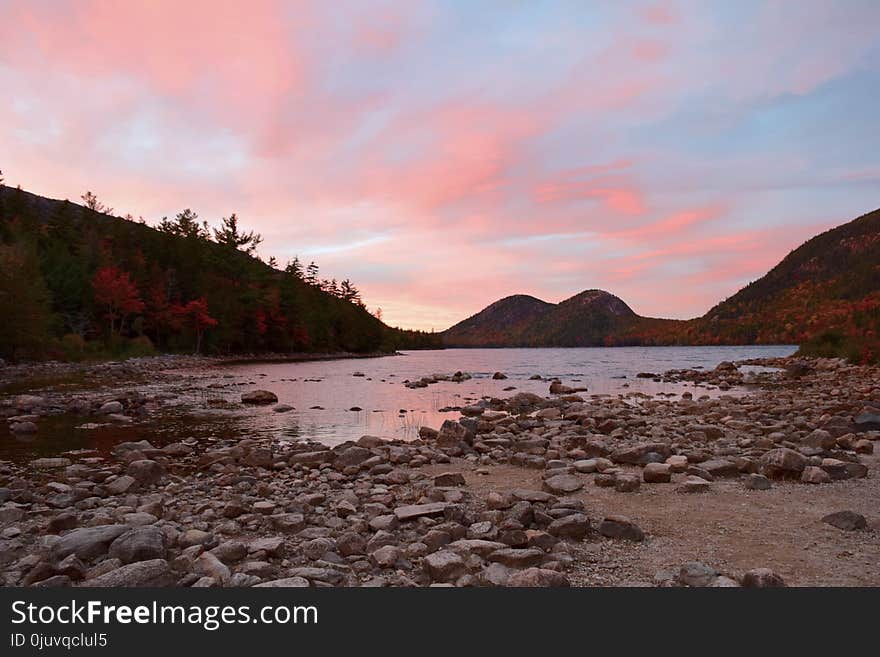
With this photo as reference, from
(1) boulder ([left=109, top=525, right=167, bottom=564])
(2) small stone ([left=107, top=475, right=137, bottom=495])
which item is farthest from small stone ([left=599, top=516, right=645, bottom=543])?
(2) small stone ([left=107, top=475, right=137, bottom=495])

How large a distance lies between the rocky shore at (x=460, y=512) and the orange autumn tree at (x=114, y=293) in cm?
5291

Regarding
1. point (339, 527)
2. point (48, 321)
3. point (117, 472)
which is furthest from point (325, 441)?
point (48, 321)

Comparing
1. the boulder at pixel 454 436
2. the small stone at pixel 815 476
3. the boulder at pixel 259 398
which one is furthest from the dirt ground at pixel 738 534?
the boulder at pixel 259 398

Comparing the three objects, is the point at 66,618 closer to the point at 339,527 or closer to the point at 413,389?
the point at 339,527

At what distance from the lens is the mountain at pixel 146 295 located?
45403mm

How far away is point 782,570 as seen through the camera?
522cm

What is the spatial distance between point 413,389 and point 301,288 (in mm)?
76310

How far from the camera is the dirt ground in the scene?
5297 mm

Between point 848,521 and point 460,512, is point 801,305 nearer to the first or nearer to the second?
point 848,521

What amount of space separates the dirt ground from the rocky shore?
0.03 m

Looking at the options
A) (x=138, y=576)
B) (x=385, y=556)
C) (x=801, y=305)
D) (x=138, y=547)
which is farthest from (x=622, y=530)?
(x=801, y=305)

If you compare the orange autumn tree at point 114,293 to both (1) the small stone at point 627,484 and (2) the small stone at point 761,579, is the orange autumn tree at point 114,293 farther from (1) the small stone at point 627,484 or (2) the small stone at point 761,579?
(2) the small stone at point 761,579

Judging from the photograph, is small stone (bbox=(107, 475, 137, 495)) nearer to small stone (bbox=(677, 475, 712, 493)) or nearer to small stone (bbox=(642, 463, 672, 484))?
small stone (bbox=(642, 463, 672, 484))

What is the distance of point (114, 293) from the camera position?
190 ft
